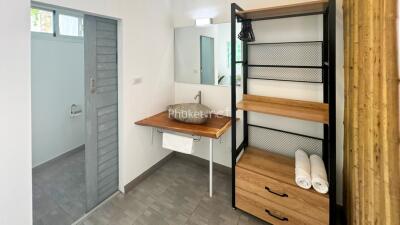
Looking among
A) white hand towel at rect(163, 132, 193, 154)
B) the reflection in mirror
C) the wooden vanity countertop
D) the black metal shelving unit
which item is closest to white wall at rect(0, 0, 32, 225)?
the wooden vanity countertop

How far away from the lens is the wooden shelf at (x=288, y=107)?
194 cm

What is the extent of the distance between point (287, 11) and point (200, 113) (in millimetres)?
1288

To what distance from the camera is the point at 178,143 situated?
2.64 m

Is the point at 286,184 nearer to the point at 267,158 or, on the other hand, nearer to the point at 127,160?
the point at 267,158

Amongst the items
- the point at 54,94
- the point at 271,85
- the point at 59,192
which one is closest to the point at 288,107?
the point at 271,85

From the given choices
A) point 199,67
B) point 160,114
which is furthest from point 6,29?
point 199,67

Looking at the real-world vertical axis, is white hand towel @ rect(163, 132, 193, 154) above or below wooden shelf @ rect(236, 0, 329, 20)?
below

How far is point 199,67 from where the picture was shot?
3.06 m

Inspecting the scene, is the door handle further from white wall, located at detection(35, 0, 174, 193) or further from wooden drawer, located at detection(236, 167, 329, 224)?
wooden drawer, located at detection(236, 167, 329, 224)

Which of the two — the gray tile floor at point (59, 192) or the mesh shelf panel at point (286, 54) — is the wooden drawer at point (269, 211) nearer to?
the mesh shelf panel at point (286, 54)

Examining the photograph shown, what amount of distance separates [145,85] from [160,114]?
18.2 inches

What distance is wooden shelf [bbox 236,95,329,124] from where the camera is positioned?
194 cm

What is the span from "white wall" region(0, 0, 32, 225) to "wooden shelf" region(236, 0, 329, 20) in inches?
66.4

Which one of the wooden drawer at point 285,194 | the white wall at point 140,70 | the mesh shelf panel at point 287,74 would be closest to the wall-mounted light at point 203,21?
the white wall at point 140,70
